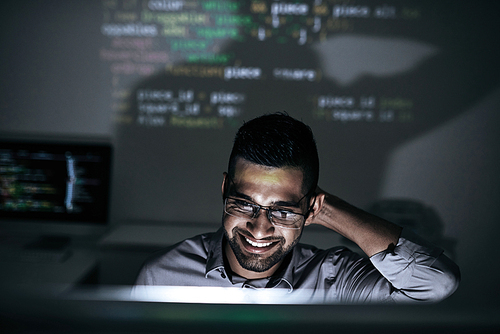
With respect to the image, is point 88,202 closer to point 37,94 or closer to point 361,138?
point 37,94

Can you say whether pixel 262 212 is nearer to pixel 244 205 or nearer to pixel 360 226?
pixel 244 205

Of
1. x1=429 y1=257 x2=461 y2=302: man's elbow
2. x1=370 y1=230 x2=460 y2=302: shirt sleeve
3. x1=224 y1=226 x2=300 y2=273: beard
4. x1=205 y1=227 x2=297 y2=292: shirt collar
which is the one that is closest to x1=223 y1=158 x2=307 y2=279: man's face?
x1=224 y1=226 x2=300 y2=273: beard

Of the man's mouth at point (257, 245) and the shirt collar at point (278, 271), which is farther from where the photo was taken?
the shirt collar at point (278, 271)

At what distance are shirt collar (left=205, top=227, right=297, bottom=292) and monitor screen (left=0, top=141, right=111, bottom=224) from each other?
1.13 meters

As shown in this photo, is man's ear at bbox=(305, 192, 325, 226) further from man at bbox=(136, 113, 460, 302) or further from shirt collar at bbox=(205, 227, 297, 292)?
shirt collar at bbox=(205, 227, 297, 292)

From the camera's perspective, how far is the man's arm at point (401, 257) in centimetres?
87

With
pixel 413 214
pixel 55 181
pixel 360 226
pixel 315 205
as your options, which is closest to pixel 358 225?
pixel 360 226

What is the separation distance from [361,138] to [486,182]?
942mm

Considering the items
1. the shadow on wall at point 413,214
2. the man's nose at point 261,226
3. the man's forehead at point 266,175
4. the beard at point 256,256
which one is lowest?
the shadow on wall at point 413,214

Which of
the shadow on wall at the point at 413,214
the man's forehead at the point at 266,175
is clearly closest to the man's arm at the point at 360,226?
the man's forehead at the point at 266,175

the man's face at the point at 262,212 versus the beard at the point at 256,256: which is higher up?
the man's face at the point at 262,212

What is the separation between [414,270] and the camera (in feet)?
2.84

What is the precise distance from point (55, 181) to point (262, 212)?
5.12ft

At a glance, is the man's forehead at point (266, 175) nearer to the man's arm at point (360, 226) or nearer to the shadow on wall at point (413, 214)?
the man's arm at point (360, 226)
